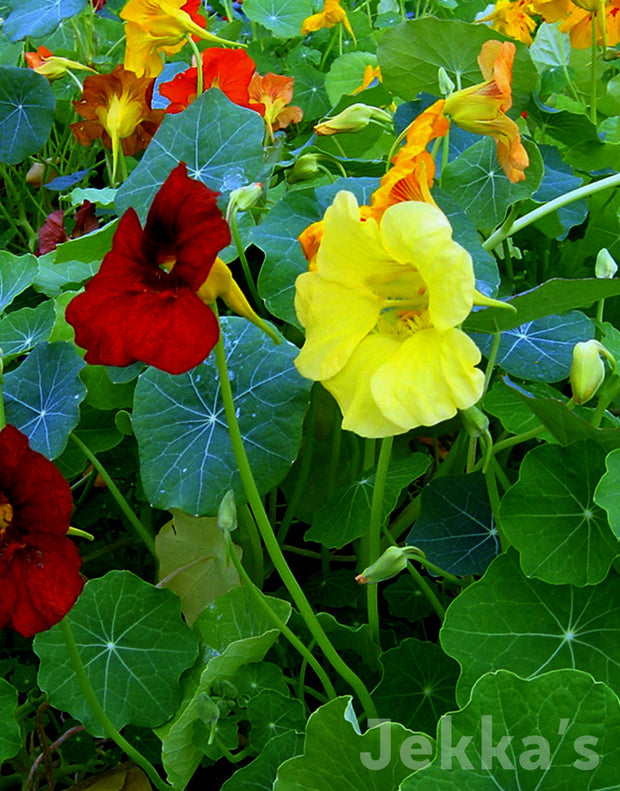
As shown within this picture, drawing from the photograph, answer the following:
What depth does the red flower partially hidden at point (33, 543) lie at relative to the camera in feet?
1.96

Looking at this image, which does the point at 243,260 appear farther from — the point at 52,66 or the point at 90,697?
the point at 52,66

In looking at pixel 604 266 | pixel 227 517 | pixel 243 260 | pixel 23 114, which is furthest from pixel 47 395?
pixel 23 114

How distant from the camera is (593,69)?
1189mm

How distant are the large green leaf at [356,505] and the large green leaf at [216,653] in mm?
98

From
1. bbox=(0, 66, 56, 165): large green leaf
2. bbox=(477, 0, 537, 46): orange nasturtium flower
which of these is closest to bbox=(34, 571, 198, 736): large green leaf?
bbox=(477, 0, 537, 46): orange nasturtium flower

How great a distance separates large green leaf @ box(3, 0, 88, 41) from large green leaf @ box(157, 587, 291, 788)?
1168 millimetres

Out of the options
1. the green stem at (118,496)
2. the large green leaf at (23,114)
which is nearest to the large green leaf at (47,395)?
the green stem at (118,496)

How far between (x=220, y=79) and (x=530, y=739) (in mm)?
892

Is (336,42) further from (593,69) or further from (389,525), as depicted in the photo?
(389,525)

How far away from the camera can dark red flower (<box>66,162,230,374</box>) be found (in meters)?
0.54

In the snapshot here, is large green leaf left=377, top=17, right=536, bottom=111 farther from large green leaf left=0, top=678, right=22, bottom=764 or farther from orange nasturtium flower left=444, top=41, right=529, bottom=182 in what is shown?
large green leaf left=0, top=678, right=22, bottom=764

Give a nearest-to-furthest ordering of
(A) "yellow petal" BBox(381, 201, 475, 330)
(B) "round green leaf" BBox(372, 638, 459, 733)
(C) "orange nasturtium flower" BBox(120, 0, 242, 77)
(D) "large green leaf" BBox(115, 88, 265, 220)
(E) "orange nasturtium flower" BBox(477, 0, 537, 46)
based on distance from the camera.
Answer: (A) "yellow petal" BBox(381, 201, 475, 330)
(B) "round green leaf" BBox(372, 638, 459, 733)
(D) "large green leaf" BBox(115, 88, 265, 220)
(C) "orange nasturtium flower" BBox(120, 0, 242, 77)
(E) "orange nasturtium flower" BBox(477, 0, 537, 46)

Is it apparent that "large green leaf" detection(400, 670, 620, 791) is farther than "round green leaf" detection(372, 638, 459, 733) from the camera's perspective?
No

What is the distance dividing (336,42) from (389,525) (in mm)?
1617
